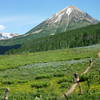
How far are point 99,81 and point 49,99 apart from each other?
50.3ft

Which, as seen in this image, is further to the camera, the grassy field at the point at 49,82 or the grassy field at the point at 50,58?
the grassy field at the point at 50,58

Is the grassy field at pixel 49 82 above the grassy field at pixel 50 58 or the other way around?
the other way around

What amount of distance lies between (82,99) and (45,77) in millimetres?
33365

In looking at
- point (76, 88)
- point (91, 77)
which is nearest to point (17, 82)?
point (91, 77)

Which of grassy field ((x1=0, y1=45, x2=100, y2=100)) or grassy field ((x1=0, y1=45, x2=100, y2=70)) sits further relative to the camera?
grassy field ((x1=0, y1=45, x2=100, y2=70))

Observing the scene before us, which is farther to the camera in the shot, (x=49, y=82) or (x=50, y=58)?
(x=50, y=58)

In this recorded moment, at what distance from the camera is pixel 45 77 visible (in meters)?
58.6

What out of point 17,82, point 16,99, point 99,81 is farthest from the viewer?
point 17,82

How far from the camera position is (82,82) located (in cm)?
4266

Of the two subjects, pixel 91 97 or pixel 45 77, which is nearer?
pixel 91 97

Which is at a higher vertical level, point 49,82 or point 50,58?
point 50,58

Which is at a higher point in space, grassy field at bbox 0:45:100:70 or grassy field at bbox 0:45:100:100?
grassy field at bbox 0:45:100:70

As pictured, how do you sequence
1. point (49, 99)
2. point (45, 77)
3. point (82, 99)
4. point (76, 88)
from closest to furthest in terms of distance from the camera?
point (82, 99) < point (49, 99) < point (76, 88) < point (45, 77)

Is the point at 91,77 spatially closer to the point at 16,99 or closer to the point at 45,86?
the point at 45,86
